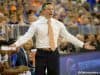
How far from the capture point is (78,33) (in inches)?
286

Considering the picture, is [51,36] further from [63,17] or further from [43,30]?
[63,17]

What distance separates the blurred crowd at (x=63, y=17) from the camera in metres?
6.30

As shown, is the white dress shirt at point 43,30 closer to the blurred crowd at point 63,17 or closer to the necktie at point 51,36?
the necktie at point 51,36

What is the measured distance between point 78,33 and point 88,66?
581 centimetres

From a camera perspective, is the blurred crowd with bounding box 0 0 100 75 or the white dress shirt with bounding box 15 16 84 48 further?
the blurred crowd with bounding box 0 0 100 75

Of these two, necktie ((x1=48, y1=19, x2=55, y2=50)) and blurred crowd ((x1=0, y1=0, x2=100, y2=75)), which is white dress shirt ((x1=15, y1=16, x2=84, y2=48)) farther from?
blurred crowd ((x1=0, y1=0, x2=100, y2=75))

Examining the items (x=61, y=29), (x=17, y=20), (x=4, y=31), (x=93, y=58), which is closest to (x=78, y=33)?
(x=17, y=20)

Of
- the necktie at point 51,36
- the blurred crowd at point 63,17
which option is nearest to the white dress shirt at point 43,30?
the necktie at point 51,36

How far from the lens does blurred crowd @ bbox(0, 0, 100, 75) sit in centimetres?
630

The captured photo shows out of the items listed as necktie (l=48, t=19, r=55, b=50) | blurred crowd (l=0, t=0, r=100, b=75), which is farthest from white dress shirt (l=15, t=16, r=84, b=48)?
blurred crowd (l=0, t=0, r=100, b=75)

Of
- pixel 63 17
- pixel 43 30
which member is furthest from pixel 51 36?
pixel 63 17

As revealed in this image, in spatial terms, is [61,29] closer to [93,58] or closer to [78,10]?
[93,58]

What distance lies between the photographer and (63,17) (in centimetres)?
827

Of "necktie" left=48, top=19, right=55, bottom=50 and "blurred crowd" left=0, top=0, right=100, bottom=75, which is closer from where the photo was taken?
"necktie" left=48, top=19, right=55, bottom=50
